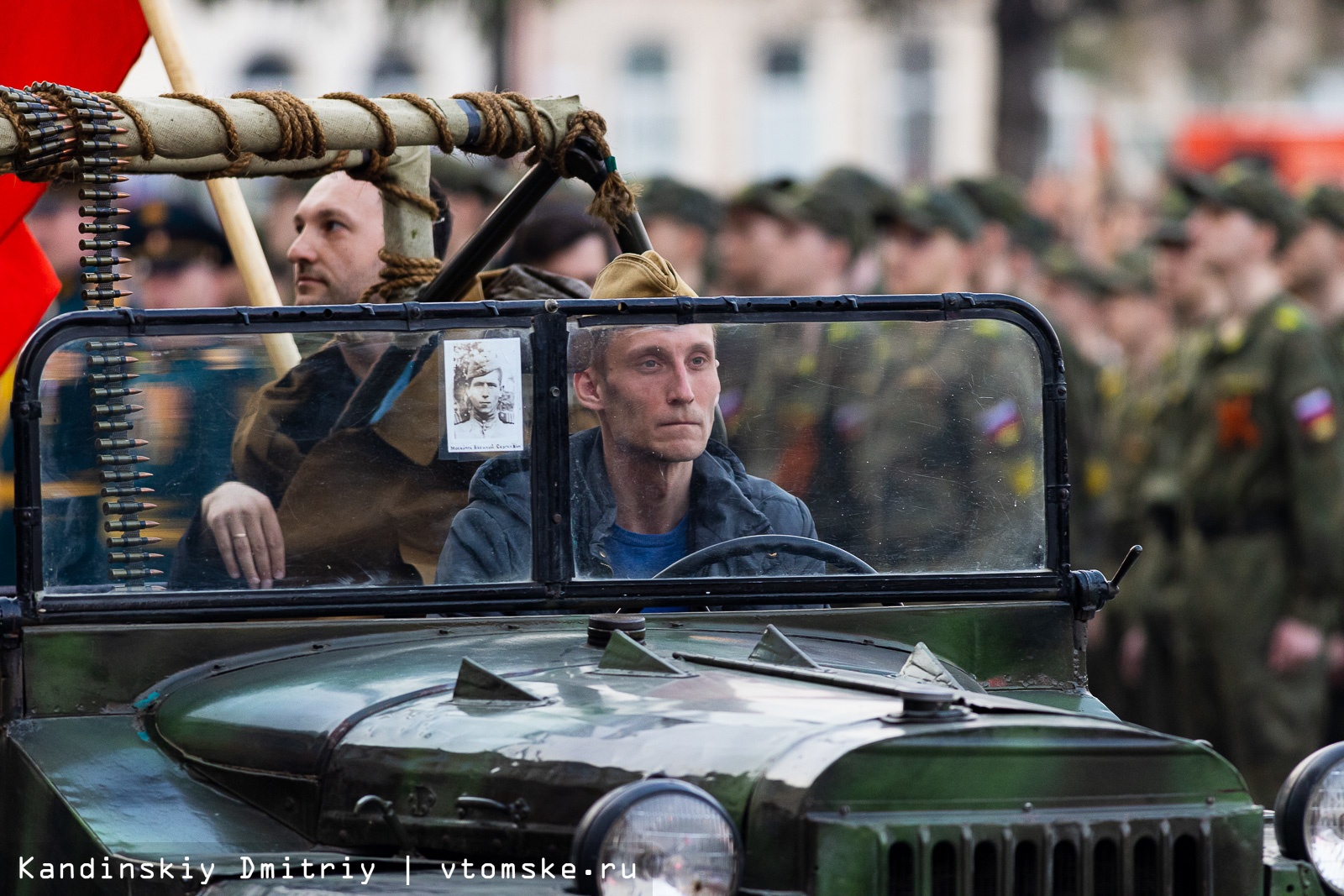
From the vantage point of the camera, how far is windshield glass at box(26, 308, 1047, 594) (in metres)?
4.29

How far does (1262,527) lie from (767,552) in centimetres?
603

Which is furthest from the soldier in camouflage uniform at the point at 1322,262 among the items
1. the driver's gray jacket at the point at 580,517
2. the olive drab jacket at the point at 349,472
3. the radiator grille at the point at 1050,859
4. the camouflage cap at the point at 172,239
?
the radiator grille at the point at 1050,859

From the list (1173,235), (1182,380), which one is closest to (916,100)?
(1173,235)

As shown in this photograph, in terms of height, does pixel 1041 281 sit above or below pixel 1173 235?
below

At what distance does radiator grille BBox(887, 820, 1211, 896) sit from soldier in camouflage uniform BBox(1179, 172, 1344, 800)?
631cm

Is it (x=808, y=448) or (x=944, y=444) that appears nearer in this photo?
(x=808, y=448)

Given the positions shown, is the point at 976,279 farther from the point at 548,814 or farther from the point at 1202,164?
the point at 1202,164

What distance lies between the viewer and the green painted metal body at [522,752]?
3.39 meters

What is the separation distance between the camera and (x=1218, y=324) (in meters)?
10.7

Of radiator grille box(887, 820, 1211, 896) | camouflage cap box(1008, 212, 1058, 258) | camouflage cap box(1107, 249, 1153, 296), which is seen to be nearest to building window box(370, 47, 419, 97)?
camouflage cap box(1008, 212, 1058, 258)

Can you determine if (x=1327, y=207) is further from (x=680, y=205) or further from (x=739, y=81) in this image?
(x=739, y=81)

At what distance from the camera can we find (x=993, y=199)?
1568 cm

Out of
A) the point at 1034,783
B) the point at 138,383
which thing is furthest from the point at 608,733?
the point at 138,383

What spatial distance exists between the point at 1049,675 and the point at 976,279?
323 inches
